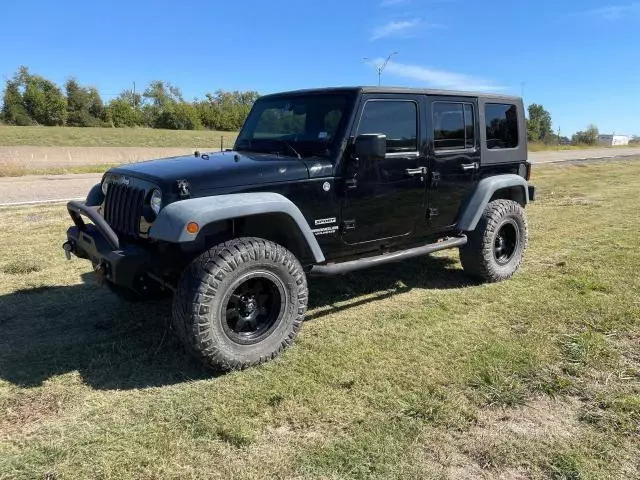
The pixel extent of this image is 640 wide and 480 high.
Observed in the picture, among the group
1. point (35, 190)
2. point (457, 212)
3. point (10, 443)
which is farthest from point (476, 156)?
point (35, 190)

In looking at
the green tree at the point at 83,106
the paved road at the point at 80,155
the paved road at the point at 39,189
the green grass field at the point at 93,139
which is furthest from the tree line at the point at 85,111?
the paved road at the point at 39,189

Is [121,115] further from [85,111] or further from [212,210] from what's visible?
[212,210]

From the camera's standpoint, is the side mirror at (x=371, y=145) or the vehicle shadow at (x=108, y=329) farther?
the side mirror at (x=371, y=145)

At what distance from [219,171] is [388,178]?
4.80ft

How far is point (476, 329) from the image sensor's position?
13.4 ft

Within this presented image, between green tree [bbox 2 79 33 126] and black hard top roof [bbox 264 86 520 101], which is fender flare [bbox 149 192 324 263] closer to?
black hard top roof [bbox 264 86 520 101]

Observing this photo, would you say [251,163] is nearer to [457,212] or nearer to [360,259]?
[360,259]

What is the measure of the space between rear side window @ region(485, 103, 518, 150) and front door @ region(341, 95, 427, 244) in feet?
3.59

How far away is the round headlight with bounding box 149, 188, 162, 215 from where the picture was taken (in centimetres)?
340

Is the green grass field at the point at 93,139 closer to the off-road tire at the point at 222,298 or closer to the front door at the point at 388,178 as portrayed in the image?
the front door at the point at 388,178

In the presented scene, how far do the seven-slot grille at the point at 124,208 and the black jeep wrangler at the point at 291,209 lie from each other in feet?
0.05

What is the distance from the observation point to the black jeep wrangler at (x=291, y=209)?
130 inches

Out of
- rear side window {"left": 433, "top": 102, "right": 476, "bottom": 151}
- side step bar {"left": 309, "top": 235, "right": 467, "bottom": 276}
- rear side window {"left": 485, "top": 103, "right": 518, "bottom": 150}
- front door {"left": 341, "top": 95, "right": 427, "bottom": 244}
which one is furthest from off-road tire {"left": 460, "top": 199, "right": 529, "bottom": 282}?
front door {"left": 341, "top": 95, "right": 427, "bottom": 244}

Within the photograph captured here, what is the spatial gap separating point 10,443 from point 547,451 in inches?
106
